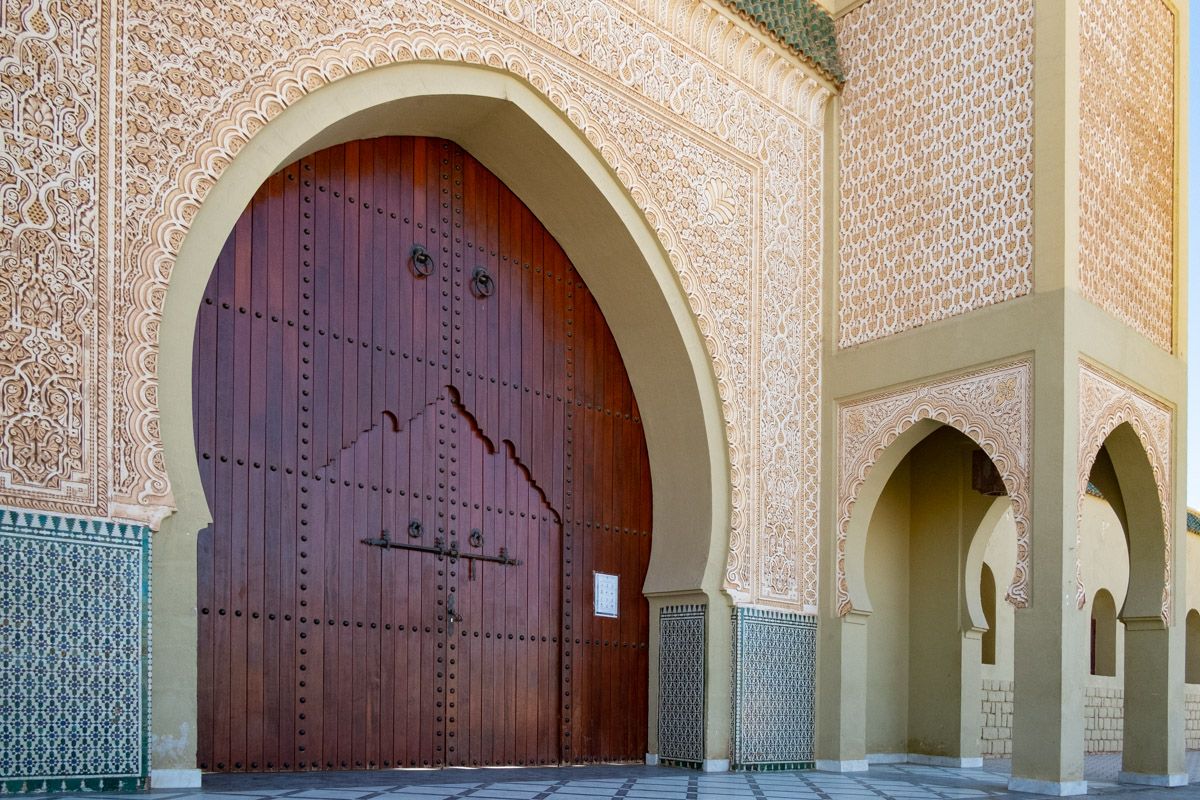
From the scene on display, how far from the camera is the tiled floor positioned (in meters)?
3.90

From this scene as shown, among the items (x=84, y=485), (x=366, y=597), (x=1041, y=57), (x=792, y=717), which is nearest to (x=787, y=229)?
(x=1041, y=57)

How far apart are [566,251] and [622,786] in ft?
8.08

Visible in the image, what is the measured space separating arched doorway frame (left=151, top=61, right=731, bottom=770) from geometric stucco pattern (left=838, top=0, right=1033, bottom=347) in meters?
1.09

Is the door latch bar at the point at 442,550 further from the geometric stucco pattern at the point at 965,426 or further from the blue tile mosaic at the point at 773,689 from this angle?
the geometric stucco pattern at the point at 965,426

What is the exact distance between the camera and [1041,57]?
228 inches

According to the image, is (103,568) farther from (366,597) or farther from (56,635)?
(366,597)

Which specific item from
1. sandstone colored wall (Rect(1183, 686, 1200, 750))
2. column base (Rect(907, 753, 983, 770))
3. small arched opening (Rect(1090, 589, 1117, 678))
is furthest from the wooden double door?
sandstone colored wall (Rect(1183, 686, 1200, 750))

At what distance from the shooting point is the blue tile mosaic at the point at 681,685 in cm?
570

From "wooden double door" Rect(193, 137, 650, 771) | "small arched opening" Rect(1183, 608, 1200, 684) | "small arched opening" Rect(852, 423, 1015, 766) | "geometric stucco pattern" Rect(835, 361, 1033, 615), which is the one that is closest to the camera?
"wooden double door" Rect(193, 137, 650, 771)

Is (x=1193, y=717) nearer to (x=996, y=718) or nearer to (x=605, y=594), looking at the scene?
(x=996, y=718)

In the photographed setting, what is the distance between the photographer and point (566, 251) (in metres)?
5.93

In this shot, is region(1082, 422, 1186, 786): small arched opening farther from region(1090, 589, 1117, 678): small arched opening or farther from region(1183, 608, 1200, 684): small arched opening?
region(1183, 608, 1200, 684): small arched opening

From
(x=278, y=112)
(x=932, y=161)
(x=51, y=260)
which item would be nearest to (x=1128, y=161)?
(x=932, y=161)

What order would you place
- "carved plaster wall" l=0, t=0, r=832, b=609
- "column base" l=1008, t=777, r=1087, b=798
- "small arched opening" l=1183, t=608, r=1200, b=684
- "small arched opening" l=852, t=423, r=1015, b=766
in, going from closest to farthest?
"carved plaster wall" l=0, t=0, r=832, b=609
"column base" l=1008, t=777, r=1087, b=798
"small arched opening" l=852, t=423, r=1015, b=766
"small arched opening" l=1183, t=608, r=1200, b=684
